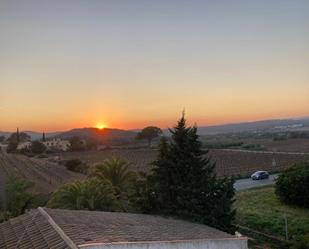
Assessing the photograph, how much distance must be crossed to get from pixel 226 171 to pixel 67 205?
1546 inches

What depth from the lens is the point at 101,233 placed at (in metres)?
12.7

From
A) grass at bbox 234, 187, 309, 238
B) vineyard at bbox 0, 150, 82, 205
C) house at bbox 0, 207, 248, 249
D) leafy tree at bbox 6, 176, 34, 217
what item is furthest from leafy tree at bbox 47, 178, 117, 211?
vineyard at bbox 0, 150, 82, 205

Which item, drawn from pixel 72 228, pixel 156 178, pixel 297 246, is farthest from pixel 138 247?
pixel 297 246

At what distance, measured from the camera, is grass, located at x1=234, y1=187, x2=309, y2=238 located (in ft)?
85.5

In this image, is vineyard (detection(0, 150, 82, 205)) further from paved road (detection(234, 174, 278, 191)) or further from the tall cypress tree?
the tall cypress tree

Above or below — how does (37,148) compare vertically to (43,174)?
above

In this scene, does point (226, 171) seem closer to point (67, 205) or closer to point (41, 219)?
point (67, 205)

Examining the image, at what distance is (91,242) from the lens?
11141 mm

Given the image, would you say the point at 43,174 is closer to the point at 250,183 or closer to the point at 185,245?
the point at 250,183

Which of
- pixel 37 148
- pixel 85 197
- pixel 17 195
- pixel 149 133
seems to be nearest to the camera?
pixel 85 197

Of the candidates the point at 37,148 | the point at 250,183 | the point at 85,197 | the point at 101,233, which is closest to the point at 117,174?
the point at 85,197

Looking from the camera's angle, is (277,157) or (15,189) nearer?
(15,189)

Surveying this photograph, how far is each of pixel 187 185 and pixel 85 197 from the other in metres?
5.83

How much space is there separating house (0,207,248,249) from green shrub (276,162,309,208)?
15.7 m
